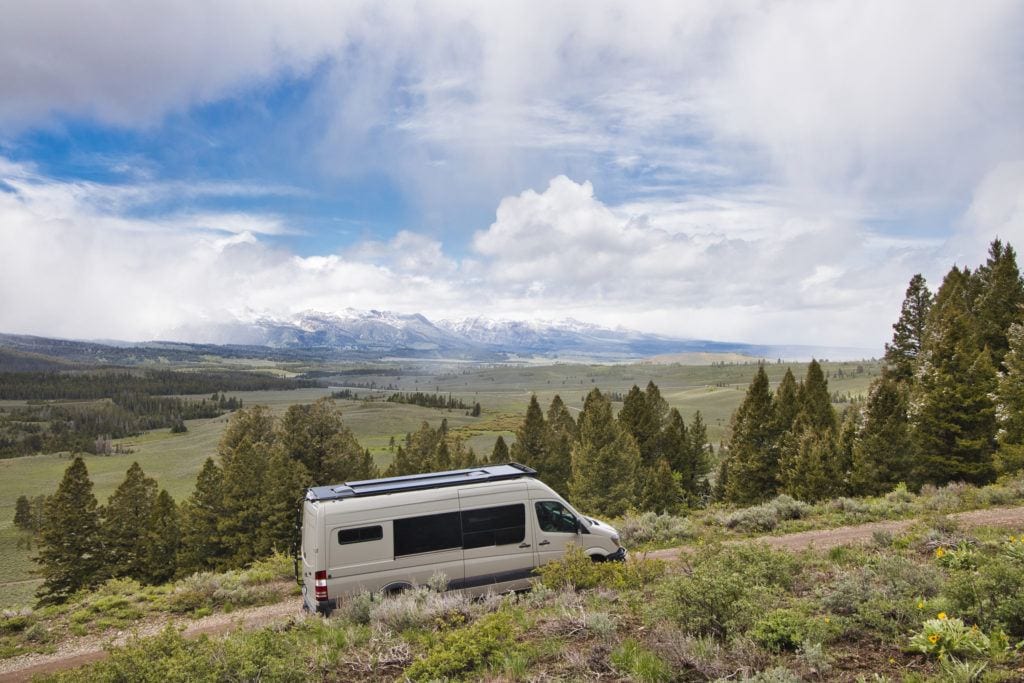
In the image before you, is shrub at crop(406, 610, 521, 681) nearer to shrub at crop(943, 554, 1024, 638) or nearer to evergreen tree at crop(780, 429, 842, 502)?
shrub at crop(943, 554, 1024, 638)

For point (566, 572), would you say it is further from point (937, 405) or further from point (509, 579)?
point (937, 405)

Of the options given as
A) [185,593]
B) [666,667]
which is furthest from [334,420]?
[666,667]

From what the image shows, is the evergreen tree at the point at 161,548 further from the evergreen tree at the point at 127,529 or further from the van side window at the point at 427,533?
the van side window at the point at 427,533

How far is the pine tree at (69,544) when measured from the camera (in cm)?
4184

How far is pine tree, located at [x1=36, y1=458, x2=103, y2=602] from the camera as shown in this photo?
41.8m

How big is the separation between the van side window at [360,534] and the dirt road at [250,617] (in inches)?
87.3

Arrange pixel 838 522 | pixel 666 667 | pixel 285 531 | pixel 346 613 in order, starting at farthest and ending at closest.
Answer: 1. pixel 285 531
2. pixel 838 522
3. pixel 346 613
4. pixel 666 667

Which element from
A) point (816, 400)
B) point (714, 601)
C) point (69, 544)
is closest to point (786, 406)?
point (816, 400)

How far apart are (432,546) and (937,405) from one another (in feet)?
113

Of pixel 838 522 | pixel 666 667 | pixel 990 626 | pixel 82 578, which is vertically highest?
pixel 990 626

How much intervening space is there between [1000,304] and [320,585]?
46.9m

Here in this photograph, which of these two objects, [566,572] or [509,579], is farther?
[509,579]

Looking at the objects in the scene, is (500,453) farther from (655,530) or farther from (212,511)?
(655,530)

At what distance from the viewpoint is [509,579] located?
45.7ft
